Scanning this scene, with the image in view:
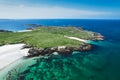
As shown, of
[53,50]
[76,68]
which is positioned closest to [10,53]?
[53,50]

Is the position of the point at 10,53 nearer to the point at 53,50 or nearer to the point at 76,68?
the point at 53,50

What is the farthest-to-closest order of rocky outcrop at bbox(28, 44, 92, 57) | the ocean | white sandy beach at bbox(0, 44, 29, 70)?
rocky outcrop at bbox(28, 44, 92, 57) < white sandy beach at bbox(0, 44, 29, 70) < the ocean

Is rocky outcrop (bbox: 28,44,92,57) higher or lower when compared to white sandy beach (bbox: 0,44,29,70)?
higher

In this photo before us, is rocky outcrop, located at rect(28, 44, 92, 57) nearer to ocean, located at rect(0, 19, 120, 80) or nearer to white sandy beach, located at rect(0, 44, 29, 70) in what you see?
white sandy beach, located at rect(0, 44, 29, 70)

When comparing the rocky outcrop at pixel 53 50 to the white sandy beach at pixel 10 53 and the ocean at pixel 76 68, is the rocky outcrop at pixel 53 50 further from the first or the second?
the ocean at pixel 76 68

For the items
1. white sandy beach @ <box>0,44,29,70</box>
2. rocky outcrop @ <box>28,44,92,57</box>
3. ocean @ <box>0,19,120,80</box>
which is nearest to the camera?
ocean @ <box>0,19,120,80</box>

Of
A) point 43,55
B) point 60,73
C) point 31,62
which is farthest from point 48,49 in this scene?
point 60,73

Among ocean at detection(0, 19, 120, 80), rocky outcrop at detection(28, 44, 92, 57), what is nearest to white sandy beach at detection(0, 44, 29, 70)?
rocky outcrop at detection(28, 44, 92, 57)

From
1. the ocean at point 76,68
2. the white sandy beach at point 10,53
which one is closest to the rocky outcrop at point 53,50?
the white sandy beach at point 10,53
